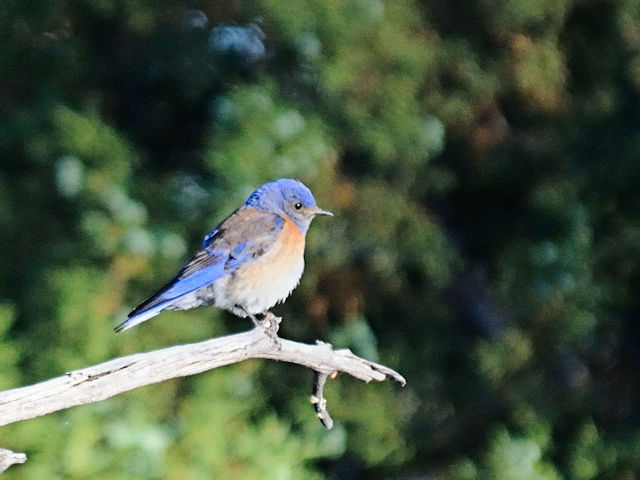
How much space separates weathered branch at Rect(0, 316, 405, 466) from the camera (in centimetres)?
354

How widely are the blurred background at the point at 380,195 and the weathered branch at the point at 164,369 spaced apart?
2103 millimetres

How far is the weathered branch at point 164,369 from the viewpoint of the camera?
354cm

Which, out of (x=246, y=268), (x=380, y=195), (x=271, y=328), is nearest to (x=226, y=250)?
(x=246, y=268)

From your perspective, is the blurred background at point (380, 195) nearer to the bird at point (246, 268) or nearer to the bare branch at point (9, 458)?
the bird at point (246, 268)

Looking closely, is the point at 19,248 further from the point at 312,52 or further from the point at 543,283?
the point at 543,283

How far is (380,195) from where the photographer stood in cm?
740

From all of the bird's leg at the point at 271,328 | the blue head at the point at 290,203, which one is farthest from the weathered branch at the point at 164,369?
the blue head at the point at 290,203

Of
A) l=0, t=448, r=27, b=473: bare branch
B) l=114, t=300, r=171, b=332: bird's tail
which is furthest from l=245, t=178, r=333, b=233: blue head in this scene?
l=0, t=448, r=27, b=473: bare branch

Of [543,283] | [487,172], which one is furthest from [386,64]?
[543,283]

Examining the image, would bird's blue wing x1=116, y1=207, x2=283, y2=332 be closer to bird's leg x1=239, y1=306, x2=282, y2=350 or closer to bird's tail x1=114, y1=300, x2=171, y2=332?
bird's tail x1=114, y1=300, x2=171, y2=332

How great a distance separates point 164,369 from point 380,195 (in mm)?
3848

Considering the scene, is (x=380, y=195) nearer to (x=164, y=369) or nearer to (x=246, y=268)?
(x=246, y=268)

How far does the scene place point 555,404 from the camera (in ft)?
25.1

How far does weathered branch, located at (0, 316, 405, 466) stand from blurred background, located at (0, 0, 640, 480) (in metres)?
2.10
